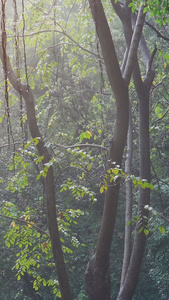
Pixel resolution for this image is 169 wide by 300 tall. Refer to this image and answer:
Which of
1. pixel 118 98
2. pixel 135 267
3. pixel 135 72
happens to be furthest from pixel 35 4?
pixel 135 267

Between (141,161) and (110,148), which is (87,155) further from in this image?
(141,161)

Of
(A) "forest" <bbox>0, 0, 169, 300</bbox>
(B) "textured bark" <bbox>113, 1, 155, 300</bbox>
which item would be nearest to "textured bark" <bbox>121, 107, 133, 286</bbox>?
(A) "forest" <bbox>0, 0, 169, 300</bbox>

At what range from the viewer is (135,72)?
3803 mm

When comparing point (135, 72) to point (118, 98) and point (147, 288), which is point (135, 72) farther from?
point (147, 288)

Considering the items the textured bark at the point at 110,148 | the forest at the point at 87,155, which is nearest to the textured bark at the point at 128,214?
the forest at the point at 87,155

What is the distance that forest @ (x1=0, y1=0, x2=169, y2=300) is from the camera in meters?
3.31

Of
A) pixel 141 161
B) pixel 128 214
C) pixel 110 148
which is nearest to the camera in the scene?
pixel 110 148

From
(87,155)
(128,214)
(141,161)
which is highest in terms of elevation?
(141,161)

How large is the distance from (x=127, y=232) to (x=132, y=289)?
0.72 metres

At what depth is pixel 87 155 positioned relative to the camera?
11.1 feet

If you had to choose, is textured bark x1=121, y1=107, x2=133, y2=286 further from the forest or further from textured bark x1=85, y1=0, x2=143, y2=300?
textured bark x1=85, y1=0, x2=143, y2=300

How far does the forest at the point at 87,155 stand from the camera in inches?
130

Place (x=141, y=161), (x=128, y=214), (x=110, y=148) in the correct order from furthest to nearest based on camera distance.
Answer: (x=128, y=214) → (x=141, y=161) → (x=110, y=148)

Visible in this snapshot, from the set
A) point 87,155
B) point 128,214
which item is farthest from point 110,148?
point 128,214
